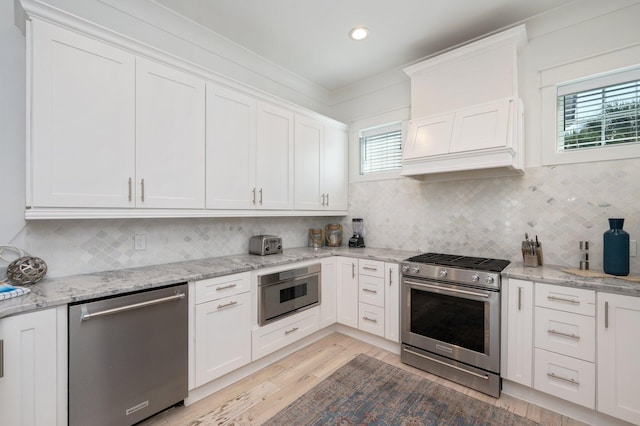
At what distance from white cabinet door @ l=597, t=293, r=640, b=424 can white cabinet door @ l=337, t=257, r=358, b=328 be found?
189cm

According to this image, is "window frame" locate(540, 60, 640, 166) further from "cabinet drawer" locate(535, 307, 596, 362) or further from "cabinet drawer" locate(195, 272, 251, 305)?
"cabinet drawer" locate(195, 272, 251, 305)

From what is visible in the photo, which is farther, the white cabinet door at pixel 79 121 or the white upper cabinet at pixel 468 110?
the white upper cabinet at pixel 468 110

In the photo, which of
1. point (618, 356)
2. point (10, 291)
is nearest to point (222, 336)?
point (10, 291)

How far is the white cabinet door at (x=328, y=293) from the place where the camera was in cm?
308

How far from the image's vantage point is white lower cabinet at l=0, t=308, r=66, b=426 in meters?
1.33

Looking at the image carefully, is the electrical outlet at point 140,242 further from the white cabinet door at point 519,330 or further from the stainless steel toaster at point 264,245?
the white cabinet door at point 519,330

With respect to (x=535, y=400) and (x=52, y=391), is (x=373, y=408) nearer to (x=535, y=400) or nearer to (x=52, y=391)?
(x=535, y=400)

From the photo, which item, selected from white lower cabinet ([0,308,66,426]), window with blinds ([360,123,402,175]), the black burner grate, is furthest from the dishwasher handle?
window with blinds ([360,123,402,175])

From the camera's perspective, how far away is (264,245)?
9.46 ft

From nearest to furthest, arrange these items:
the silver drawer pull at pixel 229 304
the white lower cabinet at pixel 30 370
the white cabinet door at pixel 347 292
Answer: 1. the white lower cabinet at pixel 30 370
2. the silver drawer pull at pixel 229 304
3. the white cabinet door at pixel 347 292

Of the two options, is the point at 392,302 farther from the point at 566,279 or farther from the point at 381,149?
the point at 381,149

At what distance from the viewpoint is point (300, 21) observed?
99.3 inches

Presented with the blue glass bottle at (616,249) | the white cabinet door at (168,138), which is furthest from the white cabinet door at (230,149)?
the blue glass bottle at (616,249)

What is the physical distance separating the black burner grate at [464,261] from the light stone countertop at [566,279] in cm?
9
